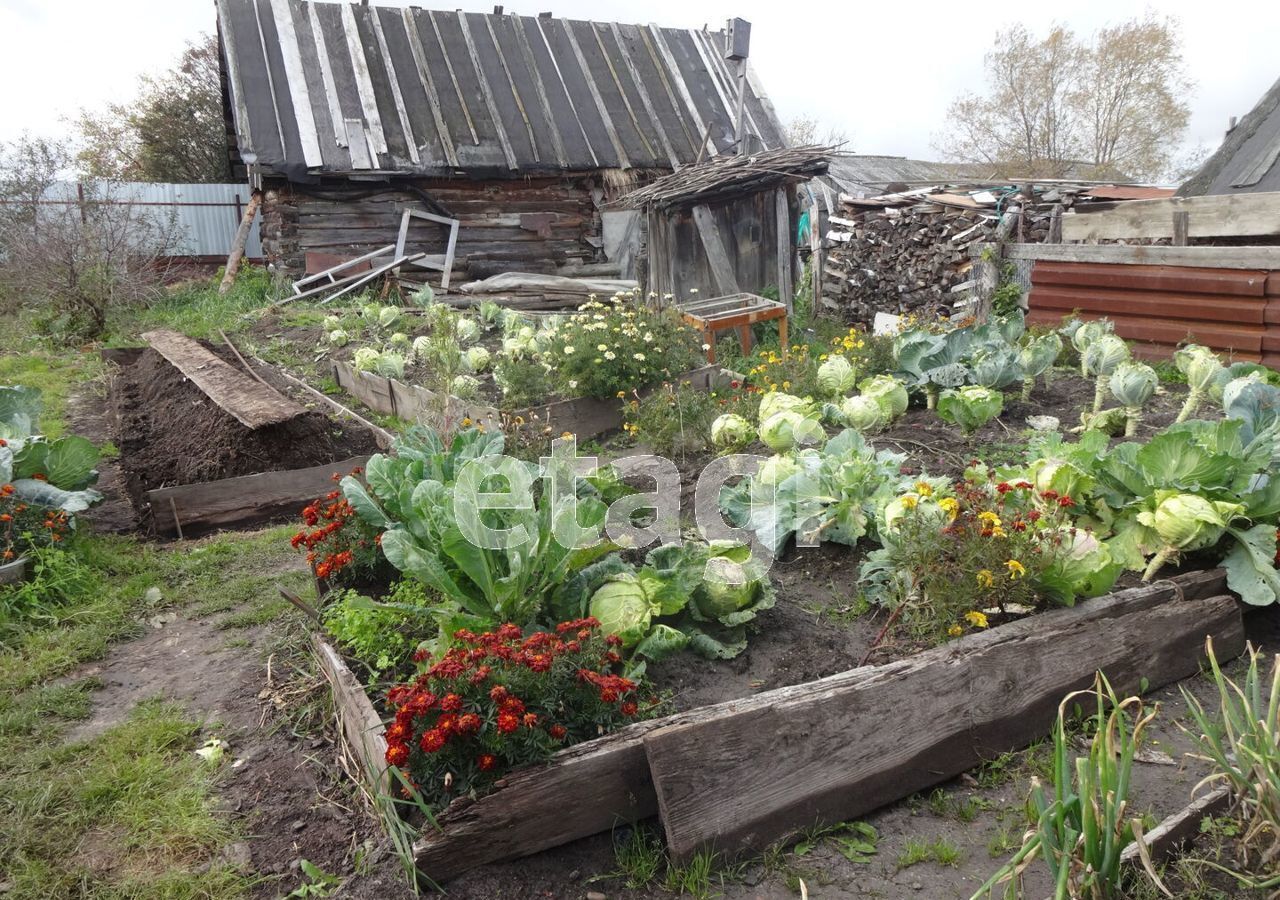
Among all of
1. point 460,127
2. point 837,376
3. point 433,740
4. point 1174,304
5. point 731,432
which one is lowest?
point 433,740

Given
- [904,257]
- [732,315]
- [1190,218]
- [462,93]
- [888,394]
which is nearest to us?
[888,394]

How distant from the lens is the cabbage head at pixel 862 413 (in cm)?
473

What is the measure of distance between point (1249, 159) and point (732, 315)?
5851mm

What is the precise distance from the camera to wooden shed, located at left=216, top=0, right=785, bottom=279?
1314 cm

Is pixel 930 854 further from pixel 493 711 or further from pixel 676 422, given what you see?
pixel 676 422

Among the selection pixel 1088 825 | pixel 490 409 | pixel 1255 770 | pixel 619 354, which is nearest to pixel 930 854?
pixel 1088 825

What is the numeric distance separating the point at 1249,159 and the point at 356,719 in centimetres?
1049

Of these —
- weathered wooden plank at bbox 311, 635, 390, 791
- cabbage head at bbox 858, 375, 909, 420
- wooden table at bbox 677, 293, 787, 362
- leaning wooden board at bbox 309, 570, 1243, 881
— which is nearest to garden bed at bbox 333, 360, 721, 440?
wooden table at bbox 677, 293, 787, 362

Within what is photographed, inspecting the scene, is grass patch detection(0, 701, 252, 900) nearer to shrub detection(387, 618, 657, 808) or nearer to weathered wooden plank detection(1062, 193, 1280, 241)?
shrub detection(387, 618, 657, 808)

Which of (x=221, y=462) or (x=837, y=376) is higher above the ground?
(x=837, y=376)

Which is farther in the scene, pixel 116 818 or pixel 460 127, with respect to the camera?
pixel 460 127

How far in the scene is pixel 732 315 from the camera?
8.52m

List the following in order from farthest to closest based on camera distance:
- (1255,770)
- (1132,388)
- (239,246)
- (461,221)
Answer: (461,221) < (239,246) < (1132,388) < (1255,770)

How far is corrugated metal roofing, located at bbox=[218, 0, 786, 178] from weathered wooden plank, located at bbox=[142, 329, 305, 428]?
5.82 m
